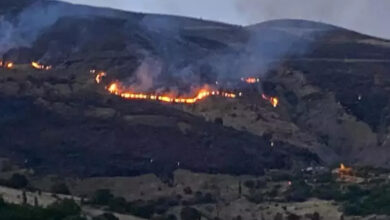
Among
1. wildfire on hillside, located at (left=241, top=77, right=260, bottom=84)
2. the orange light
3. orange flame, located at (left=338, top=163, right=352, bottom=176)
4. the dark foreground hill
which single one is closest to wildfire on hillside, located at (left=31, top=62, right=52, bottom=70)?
the dark foreground hill

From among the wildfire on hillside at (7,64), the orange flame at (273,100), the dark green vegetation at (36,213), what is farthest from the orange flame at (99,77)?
the dark green vegetation at (36,213)

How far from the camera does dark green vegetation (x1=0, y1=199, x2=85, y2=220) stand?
154 feet

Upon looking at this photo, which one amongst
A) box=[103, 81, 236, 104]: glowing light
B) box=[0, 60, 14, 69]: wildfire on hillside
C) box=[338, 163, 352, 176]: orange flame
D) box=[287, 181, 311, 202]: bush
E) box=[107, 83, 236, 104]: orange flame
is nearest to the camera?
box=[287, 181, 311, 202]: bush

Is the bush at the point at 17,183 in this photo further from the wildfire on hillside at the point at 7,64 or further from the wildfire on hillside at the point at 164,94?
the wildfire on hillside at the point at 7,64

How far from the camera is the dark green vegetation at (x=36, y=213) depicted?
4704cm

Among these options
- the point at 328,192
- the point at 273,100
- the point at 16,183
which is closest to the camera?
the point at 16,183

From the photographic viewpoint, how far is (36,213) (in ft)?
157

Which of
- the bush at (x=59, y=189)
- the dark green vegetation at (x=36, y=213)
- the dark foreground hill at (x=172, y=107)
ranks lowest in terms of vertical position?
the dark green vegetation at (x=36, y=213)

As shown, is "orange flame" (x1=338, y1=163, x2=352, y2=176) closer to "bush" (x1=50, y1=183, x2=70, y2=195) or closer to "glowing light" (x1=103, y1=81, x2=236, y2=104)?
"glowing light" (x1=103, y1=81, x2=236, y2=104)

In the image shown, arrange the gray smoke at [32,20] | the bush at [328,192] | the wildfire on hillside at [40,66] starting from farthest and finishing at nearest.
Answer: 1. the gray smoke at [32,20]
2. the wildfire on hillside at [40,66]
3. the bush at [328,192]

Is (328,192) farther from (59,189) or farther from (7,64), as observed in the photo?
(7,64)

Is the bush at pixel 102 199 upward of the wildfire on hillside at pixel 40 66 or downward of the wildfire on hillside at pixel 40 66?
downward

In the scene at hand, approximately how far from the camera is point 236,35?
186 meters

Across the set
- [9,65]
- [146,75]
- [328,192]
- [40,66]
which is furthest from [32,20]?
[328,192]
